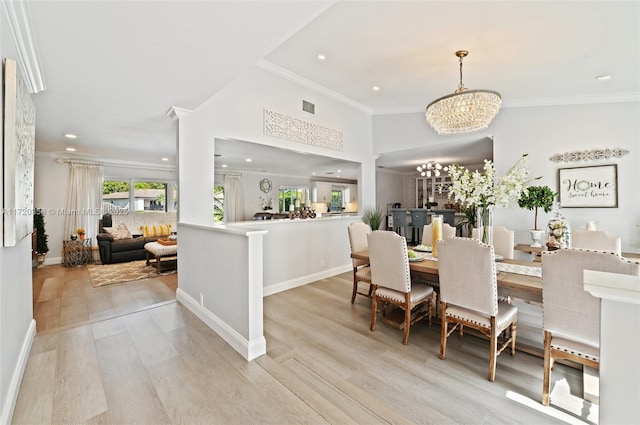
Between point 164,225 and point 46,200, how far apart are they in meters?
2.23

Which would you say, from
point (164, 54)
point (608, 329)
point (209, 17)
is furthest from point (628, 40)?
point (164, 54)

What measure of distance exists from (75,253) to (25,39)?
5.36 m

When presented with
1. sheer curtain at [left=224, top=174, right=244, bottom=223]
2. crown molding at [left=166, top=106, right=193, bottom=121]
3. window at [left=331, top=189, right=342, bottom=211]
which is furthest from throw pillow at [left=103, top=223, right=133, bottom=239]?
window at [left=331, top=189, right=342, bottom=211]

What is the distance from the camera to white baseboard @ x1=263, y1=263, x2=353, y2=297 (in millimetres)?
3648

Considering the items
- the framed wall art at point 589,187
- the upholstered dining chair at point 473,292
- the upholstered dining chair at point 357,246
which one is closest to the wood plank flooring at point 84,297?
the upholstered dining chair at point 357,246

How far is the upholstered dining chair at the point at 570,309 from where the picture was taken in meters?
1.48

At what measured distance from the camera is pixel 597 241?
252cm

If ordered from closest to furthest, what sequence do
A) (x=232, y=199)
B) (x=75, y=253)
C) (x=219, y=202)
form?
(x=75, y=253) → (x=232, y=199) → (x=219, y=202)

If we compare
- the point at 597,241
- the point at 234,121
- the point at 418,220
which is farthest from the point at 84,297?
the point at 418,220

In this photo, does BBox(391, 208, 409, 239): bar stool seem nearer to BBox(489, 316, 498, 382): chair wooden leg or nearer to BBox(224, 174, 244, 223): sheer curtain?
BBox(224, 174, 244, 223): sheer curtain

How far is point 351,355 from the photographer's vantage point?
2.15m

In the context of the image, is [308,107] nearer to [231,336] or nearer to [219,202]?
[231,336]

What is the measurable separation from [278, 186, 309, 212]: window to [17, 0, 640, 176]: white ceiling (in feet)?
17.5

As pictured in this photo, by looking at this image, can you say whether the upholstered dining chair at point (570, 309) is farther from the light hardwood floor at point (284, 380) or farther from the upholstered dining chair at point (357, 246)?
the upholstered dining chair at point (357, 246)
